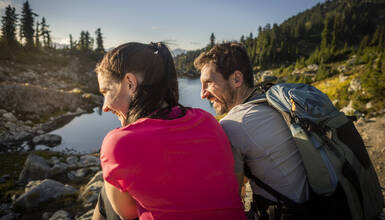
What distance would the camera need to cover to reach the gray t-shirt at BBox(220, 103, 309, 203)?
5.42ft

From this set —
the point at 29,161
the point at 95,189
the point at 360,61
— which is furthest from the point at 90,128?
the point at 360,61

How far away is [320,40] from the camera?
281ft

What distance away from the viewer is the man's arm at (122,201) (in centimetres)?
134

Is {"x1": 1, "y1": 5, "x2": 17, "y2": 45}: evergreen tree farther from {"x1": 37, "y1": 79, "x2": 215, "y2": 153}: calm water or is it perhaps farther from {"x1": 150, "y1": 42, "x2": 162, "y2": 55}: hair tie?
{"x1": 150, "y1": 42, "x2": 162, "y2": 55}: hair tie

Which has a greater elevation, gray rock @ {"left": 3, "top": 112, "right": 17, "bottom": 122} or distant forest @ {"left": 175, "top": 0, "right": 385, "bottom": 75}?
distant forest @ {"left": 175, "top": 0, "right": 385, "bottom": 75}

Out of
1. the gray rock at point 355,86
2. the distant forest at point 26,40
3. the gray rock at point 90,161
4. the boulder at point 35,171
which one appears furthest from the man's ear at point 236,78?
the distant forest at point 26,40

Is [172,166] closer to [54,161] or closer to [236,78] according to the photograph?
[236,78]

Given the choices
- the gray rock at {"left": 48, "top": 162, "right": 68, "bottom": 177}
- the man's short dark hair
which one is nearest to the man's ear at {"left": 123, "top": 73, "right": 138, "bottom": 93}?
the man's short dark hair

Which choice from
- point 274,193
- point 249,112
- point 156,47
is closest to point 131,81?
point 156,47

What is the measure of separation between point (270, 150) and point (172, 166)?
3.05 feet

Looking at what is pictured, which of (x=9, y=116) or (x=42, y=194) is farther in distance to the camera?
(x=9, y=116)

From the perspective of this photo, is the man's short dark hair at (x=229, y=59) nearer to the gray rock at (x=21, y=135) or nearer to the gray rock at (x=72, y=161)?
the gray rock at (x=72, y=161)

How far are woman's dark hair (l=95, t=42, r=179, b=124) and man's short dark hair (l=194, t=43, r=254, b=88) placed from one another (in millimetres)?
1122

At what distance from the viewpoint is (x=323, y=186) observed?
153 centimetres
